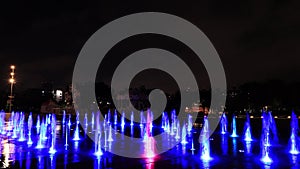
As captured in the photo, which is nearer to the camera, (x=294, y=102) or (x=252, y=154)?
(x=252, y=154)

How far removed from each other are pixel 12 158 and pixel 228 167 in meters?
7.29

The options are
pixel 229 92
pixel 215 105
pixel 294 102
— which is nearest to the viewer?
pixel 294 102

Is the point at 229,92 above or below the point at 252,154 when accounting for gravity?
above

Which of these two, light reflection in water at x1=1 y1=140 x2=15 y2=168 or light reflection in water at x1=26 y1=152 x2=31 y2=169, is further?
light reflection in water at x1=1 y1=140 x2=15 y2=168

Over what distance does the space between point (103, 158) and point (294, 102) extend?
38518 millimetres

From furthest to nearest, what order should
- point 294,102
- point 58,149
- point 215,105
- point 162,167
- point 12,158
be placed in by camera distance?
point 215,105
point 294,102
point 58,149
point 12,158
point 162,167

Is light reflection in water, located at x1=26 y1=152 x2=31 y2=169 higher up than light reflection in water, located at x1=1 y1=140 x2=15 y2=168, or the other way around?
light reflection in water, located at x1=1 y1=140 x2=15 y2=168

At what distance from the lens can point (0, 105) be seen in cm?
5309

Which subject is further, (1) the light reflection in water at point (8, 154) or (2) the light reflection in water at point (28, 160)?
(1) the light reflection in water at point (8, 154)

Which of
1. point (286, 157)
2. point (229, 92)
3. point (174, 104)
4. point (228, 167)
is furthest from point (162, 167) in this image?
point (229, 92)

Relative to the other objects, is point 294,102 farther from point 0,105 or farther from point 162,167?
point 0,105

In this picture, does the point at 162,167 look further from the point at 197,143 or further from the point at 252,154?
the point at 197,143

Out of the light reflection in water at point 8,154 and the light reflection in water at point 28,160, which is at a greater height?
the light reflection in water at point 8,154

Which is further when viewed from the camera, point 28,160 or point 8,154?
point 8,154
